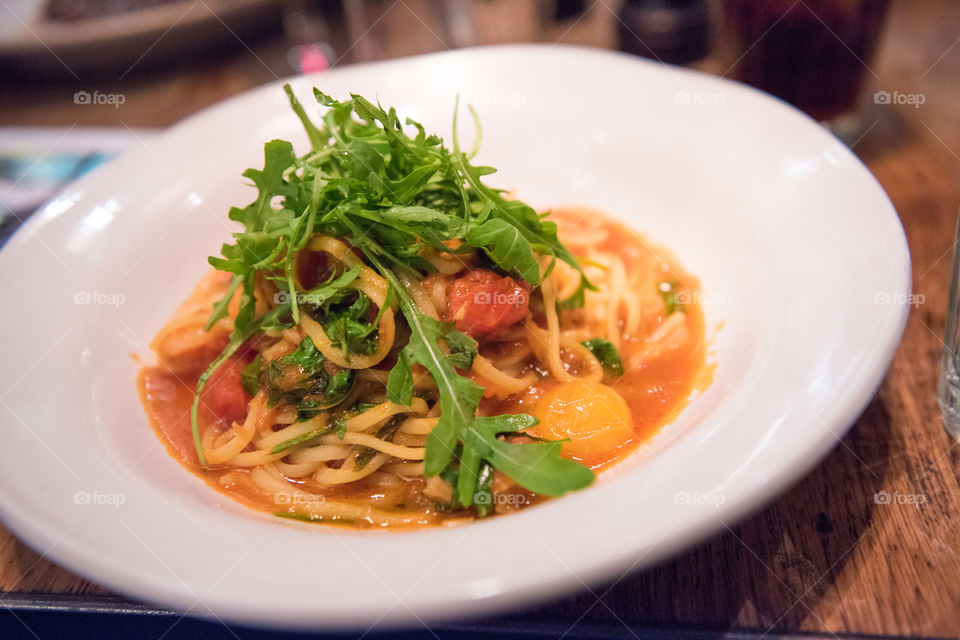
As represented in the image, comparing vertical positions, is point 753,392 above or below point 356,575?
below

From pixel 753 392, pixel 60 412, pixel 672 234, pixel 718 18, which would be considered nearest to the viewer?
pixel 753 392

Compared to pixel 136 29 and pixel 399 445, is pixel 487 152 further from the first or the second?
pixel 136 29

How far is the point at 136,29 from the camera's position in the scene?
618 centimetres

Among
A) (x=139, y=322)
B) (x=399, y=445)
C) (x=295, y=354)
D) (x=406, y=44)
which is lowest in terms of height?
(x=399, y=445)

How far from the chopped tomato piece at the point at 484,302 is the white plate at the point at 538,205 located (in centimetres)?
79

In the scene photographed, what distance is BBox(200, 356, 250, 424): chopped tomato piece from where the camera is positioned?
3.19m

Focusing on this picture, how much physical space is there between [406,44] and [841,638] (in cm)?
604

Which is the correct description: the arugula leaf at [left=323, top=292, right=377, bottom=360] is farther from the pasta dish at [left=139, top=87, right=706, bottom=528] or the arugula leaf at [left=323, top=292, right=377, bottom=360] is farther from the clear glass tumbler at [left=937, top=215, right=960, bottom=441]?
the clear glass tumbler at [left=937, top=215, right=960, bottom=441]

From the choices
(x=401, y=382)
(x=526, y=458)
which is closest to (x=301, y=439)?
(x=401, y=382)

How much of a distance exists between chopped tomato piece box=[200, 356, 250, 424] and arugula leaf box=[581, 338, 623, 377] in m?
1.60

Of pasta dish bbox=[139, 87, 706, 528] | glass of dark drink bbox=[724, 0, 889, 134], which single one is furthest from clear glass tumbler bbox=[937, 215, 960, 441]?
glass of dark drink bbox=[724, 0, 889, 134]

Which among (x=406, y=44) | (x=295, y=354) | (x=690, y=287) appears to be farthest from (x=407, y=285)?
(x=406, y=44)

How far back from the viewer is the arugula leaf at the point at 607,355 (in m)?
3.34

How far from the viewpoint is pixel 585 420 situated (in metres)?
2.89
